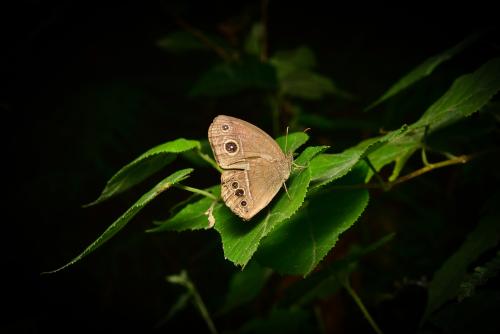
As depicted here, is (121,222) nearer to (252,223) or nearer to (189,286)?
(252,223)

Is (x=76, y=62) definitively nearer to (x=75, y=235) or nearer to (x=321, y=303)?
(x=75, y=235)

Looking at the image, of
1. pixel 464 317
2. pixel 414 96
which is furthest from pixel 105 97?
pixel 464 317

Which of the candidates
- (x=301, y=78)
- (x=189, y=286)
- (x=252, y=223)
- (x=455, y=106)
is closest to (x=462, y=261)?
(x=455, y=106)

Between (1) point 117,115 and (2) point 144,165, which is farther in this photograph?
(1) point 117,115

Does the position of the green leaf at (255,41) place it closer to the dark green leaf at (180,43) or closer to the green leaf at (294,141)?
the dark green leaf at (180,43)

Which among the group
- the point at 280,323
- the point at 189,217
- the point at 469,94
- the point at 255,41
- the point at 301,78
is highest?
the point at 255,41

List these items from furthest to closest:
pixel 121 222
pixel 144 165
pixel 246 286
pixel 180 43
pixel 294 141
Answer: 1. pixel 180 43
2. pixel 246 286
3. pixel 294 141
4. pixel 144 165
5. pixel 121 222

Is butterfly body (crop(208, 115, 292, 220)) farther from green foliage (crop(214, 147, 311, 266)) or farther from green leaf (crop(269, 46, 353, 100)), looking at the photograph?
green leaf (crop(269, 46, 353, 100))
